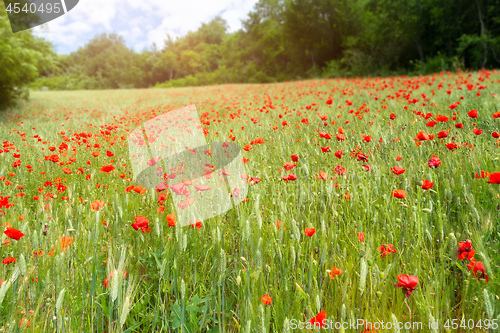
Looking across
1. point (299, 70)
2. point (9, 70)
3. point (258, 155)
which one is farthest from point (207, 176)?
point (299, 70)

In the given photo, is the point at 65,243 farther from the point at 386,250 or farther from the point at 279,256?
the point at 386,250

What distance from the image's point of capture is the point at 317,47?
29.9 m

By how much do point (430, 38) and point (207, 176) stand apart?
24486 millimetres

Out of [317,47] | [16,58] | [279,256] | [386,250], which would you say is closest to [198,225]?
[279,256]

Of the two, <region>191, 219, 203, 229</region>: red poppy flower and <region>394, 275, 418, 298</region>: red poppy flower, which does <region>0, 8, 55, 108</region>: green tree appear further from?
<region>394, 275, 418, 298</region>: red poppy flower

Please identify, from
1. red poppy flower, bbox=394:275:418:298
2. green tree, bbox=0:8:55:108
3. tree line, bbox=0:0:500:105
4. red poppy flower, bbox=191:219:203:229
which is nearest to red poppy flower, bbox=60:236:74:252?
red poppy flower, bbox=191:219:203:229

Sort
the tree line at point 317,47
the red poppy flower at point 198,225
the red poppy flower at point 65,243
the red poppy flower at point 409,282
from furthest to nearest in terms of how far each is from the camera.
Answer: the tree line at point 317,47, the red poppy flower at point 198,225, the red poppy flower at point 65,243, the red poppy flower at point 409,282

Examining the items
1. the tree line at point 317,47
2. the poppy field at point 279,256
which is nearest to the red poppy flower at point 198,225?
the poppy field at point 279,256

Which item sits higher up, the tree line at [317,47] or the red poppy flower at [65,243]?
the tree line at [317,47]

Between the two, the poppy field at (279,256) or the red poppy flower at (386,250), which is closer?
the poppy field at (279,256)

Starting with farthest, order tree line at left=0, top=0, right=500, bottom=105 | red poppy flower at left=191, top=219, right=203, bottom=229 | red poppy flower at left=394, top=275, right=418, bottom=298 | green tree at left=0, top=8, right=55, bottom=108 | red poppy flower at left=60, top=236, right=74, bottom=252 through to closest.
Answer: tree line at left=0, top=0, right=500, bottom=105
green tree at left=0, top=8, right=55, bottom=108
red poppy flower at left=191, top=219, right=203, bottom=229
red poppy flower at left=60, top=236, right=74, bottom=252
red poppy flower at left=394, top=275, right=418, bottom=298

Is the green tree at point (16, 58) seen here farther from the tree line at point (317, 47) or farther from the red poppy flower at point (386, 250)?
the red poppy flower at point (386, 250)

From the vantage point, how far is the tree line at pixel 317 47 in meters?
18.6

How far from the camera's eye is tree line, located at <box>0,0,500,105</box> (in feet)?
60.9
